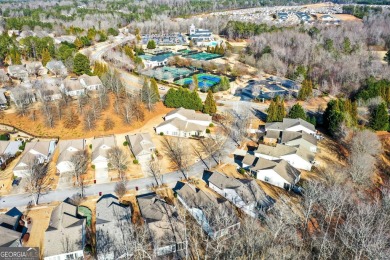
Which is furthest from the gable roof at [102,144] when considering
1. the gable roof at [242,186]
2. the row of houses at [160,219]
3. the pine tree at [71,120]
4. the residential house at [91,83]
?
the residential house at [91,83]

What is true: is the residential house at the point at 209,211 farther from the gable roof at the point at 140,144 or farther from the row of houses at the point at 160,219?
the gable roof at the point at 140,144

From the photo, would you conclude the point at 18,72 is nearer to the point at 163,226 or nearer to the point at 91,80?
the point at 91,80

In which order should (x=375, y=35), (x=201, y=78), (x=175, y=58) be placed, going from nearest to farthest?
(x=201, y=78) < (x=175, y=58) < (x=375, y=35)

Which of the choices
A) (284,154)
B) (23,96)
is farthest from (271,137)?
(23,96)

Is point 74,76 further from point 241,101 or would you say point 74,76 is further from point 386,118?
point 386,118

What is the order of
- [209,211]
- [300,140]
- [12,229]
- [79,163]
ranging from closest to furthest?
[12,229]
[209,211]
[79,163]
[300,140]

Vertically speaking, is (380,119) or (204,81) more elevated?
(204,81)

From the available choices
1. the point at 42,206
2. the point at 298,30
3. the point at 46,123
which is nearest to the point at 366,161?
the point at 42,206
